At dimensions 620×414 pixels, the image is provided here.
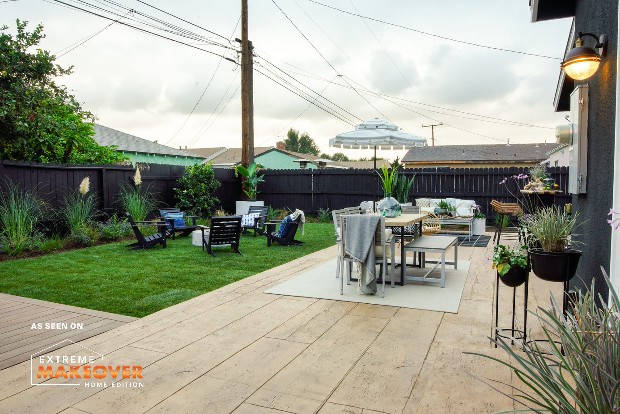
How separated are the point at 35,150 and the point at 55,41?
5.94 meters

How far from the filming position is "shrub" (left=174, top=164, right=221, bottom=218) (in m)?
11.8

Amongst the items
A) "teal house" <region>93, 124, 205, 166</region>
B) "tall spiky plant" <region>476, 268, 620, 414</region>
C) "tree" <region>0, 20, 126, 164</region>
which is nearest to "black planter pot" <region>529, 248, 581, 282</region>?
"tall spiky plant" <region>476, 268, 620, 414</region>

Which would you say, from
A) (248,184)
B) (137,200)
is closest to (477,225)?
(248,184)

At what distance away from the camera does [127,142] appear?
20969 mm

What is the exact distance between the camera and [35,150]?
33.7 feet

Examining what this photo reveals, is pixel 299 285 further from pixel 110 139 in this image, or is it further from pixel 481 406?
pixel 110 139

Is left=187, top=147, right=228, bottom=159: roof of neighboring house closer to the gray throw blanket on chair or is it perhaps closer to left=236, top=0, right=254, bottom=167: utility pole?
left=236, top=0, right=254, bottom=167: utility pole

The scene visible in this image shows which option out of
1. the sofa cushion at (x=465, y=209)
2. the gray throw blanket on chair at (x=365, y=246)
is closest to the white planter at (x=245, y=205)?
the sofa cushion at (x=465, y=209)

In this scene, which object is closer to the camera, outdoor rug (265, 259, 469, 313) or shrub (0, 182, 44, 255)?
outdoor rug (265, 259, 469, 313)

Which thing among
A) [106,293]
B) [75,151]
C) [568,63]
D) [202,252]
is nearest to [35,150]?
[75,151]

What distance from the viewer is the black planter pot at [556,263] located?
9.23ft

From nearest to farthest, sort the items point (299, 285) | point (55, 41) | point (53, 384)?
point (53, 384), point (299, 285), point (55, 41)

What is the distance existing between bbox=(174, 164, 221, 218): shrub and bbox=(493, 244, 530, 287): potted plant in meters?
9.89

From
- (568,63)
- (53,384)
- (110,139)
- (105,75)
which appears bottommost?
(53,384)
